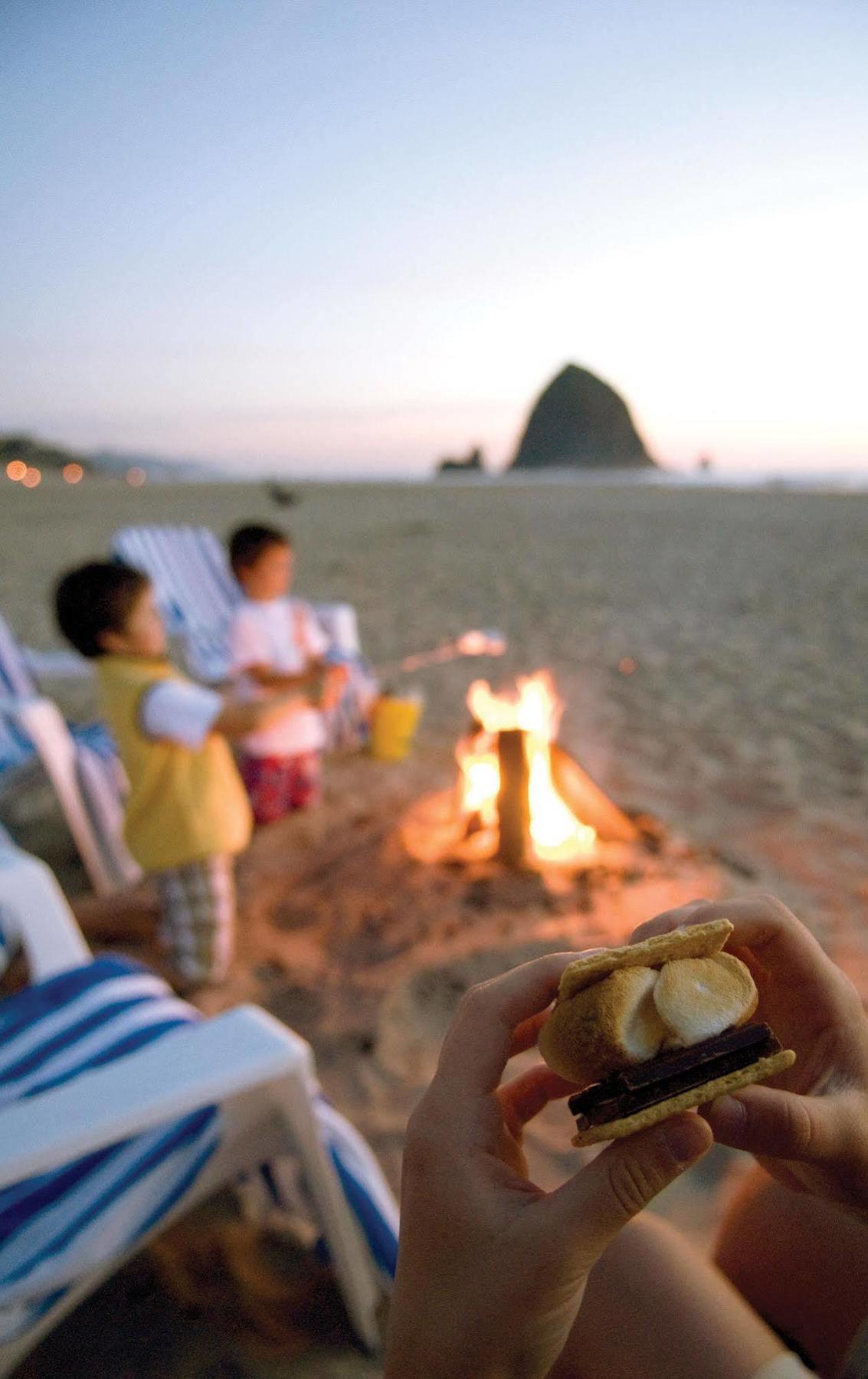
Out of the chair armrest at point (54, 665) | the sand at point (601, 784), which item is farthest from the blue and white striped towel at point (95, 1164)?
the chair armrest at point (54, 665)

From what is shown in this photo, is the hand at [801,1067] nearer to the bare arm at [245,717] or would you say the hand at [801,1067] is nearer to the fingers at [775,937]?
the fingers at [775,937]

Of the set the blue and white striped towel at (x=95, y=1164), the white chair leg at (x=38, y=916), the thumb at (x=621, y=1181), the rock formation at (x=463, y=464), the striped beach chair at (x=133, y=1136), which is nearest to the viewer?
the thumb at (x=621, y=1181)

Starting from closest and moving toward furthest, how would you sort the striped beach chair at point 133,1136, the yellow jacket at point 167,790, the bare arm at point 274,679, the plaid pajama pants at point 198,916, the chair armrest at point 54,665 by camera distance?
1. the striped beach chair at point 133,1136
2. the yellow jacket at point 167,790
3. the plaid pajama pants at point 198,916
4. the bare arm at point 274,679
5. the chair armrest at point 54,665

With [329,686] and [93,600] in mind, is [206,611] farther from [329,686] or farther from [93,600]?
[93,600]

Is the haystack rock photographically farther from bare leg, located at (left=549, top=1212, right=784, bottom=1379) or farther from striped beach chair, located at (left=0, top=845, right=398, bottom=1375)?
bare leg, located at (left=549, top=1212, right=784, bottom=1379)

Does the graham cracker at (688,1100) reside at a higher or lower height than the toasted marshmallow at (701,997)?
lower

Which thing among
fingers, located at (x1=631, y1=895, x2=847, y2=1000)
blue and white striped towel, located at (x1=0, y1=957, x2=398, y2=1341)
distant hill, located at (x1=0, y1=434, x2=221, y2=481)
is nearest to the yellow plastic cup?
blue and white striped towel, located at (x1=0, y1=957, x2=398, y2=1341)

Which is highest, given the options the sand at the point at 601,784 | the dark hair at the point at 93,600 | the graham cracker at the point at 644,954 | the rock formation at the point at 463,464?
the rock formation at the point at 463,464

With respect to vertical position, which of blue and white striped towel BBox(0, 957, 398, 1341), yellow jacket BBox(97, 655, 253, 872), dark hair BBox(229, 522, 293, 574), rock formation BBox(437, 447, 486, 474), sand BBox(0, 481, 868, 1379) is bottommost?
sand BBox(0, 481, 868, 1379)
